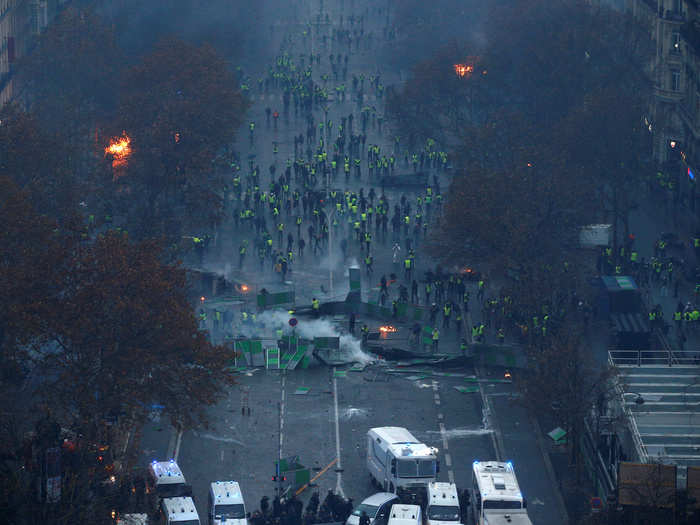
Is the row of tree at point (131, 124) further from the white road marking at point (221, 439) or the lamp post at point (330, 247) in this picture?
the white road marking at point (221, 439)

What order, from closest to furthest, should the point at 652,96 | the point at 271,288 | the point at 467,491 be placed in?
the point at 467,491
the point at 271,288
the point at 652,96

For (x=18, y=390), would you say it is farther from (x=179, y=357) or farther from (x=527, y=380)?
(x=527, y=380)

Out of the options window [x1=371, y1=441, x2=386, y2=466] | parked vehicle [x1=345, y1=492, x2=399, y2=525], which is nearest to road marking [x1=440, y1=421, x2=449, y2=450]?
window [x1=371, y1=441, x2=386, y2=466]

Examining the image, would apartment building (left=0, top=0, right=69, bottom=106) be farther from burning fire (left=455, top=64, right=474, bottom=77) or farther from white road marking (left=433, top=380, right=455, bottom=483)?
white road marking (left=433, top=380, right=455, bottom=483)

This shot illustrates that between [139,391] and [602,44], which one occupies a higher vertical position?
[602,44]

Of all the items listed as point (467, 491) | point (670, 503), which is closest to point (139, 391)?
point (467, 491)

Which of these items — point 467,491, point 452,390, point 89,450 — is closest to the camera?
point 89,450

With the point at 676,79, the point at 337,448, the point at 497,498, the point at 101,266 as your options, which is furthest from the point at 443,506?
the point at 676,79

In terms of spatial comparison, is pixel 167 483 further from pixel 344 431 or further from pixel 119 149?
pixel 119 149
